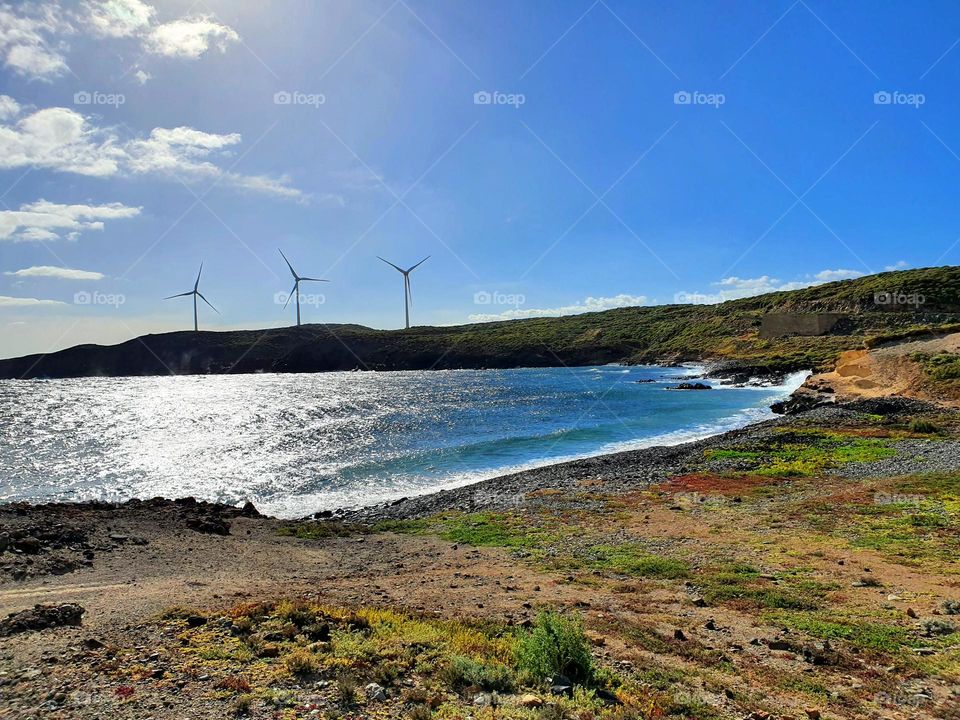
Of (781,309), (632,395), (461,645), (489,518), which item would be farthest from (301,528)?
(781,309)

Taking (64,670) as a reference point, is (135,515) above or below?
below

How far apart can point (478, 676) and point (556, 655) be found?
1.30 metres

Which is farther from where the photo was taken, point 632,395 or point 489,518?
point 632,395

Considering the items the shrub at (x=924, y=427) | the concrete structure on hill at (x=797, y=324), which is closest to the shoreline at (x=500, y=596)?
the shrub at (x=924, y=427)

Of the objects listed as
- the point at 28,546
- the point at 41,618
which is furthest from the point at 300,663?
the point at 28,546

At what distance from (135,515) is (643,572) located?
2260cm

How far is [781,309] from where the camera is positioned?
527 ft

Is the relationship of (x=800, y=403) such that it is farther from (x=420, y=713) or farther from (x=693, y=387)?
(x=420, y=713)

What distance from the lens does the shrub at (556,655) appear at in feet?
27.8

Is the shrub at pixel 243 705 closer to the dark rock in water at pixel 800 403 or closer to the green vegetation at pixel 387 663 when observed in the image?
the green vegetation at pixel 387 663

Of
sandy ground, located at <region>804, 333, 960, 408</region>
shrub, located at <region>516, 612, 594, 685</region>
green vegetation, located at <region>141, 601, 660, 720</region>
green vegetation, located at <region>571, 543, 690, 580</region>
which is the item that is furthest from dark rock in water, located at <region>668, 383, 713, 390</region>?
shrub, located at <region>516, 612, 594, 685</region>

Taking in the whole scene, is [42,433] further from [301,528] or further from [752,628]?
[752,628]

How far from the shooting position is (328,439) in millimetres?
58000

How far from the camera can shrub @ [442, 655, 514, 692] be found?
8109 millimetres
